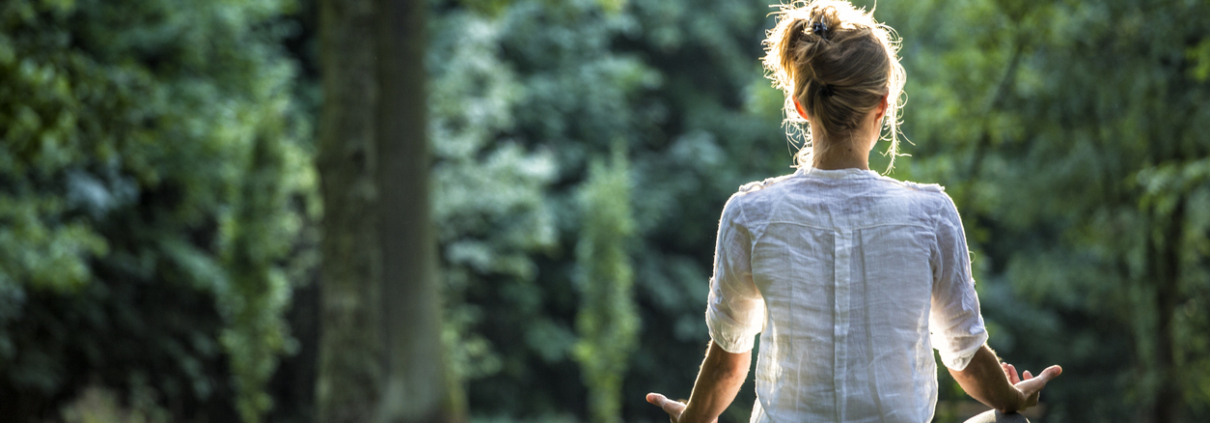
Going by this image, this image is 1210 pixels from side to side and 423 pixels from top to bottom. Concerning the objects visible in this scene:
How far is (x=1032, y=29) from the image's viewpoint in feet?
17.2

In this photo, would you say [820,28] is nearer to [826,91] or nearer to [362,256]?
[826,91]

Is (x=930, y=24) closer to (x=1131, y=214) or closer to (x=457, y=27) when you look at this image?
(x=1131, y=214)

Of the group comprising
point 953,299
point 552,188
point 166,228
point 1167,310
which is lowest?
point 1167,310

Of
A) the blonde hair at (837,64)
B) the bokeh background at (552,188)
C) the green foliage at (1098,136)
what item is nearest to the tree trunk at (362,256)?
the bokeh background at (552,188)

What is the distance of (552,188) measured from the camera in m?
15.3

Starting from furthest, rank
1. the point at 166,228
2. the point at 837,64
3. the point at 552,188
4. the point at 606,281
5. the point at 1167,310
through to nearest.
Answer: the point at 552,188, the point at 606,281, the point at 166,228, the point at 1167,310, the point at 837,64

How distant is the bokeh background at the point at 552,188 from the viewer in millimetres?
5266

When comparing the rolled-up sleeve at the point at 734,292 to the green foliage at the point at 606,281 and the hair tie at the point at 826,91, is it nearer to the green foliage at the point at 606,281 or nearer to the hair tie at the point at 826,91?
the hair tie at the point at 826,91

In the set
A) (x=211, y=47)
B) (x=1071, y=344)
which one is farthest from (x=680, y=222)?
(x=211, y=47)

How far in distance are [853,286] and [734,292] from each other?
0.17 metres

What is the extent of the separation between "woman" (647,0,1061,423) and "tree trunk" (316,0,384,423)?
4907 mm

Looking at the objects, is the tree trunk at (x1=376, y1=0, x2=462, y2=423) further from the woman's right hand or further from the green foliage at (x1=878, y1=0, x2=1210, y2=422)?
the woman's right hand

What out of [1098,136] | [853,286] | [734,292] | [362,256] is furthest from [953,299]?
[1098,136]

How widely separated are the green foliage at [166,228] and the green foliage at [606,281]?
3.50 meters
